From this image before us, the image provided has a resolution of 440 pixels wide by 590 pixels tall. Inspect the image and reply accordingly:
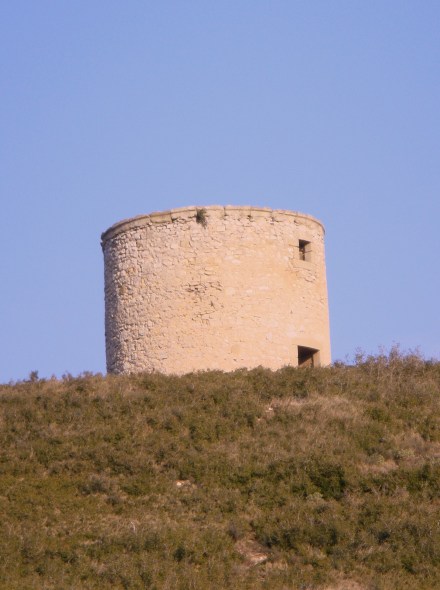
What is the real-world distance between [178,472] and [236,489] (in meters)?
0.98

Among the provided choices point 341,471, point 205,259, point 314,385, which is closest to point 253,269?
point 205,259

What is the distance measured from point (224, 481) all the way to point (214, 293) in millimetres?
6024

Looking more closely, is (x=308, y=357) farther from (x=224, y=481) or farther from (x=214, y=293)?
(x=224, y=481)

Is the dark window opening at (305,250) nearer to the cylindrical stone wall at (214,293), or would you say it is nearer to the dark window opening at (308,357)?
the cylindrical stone wall at (214,293)

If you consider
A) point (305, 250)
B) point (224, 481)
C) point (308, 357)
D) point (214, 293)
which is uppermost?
point (305, 250)

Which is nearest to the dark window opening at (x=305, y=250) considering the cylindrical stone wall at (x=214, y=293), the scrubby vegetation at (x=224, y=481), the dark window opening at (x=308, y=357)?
the cylindrical stone wall at (x=214, y=293)

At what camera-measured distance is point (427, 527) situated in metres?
13.1

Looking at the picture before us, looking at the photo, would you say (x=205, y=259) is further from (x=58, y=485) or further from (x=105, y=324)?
(x=58, y=485)

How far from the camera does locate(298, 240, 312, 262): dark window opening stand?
70.7 feet

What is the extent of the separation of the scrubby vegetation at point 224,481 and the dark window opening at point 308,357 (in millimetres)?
1596

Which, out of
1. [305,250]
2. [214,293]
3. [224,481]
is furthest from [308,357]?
[224,481]

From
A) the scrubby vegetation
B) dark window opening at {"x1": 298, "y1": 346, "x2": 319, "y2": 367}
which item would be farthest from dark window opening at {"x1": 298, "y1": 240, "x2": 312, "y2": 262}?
the scrubby vegetation

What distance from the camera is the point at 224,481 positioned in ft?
48.9

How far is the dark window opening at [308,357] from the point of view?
2130cm
